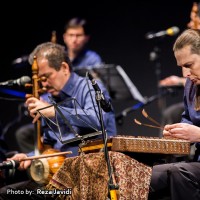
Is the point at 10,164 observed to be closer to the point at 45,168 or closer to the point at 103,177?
the point at 45,168

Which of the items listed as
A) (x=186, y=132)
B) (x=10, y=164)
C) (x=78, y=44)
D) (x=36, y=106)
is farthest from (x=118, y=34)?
(x=186, y=132)

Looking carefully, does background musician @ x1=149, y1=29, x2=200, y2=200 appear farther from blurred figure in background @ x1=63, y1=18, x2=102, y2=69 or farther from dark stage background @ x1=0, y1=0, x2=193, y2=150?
dark stage background @ x1=0, y1=0, x2=193, y2=150

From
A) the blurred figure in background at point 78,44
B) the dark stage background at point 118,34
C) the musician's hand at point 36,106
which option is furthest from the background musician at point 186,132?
the dark stage background at point 118,34

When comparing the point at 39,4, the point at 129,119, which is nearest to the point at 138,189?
the point at 129,119

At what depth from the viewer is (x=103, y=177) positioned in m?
3.32

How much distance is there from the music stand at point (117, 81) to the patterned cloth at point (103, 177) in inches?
106

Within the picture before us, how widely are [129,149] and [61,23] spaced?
5.66 meters

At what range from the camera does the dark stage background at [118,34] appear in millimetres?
7902

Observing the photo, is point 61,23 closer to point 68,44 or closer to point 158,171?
point 68,44

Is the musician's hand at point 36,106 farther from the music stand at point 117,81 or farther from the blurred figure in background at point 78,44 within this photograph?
the blurred figure in background at point 78,44

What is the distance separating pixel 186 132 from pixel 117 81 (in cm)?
290

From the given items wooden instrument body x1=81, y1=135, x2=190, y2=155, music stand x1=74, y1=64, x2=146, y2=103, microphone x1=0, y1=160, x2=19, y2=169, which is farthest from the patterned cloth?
music stand x1=74, y1=64, x2=146, y2=103

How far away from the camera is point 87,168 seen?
3.40 meters

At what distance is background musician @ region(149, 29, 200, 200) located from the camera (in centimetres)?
333
